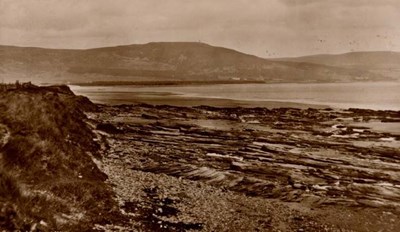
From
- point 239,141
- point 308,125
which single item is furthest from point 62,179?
point 308,125

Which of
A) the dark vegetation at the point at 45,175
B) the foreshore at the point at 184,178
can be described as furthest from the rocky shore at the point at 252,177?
the dark vegetation at the point at 45,175

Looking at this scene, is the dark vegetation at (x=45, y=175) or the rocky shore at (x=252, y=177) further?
the rocky shore at (x=252, y=177)

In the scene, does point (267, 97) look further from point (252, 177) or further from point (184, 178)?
point (184, 178)

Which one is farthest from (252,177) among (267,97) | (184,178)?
(267,97)

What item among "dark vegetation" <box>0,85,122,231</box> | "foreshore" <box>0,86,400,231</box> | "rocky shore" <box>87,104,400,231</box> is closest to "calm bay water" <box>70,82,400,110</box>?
"rocky shore" <box>87,104,400,231</box>

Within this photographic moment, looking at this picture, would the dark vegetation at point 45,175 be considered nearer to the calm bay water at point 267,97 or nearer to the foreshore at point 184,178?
the foreshore at point 184,178
